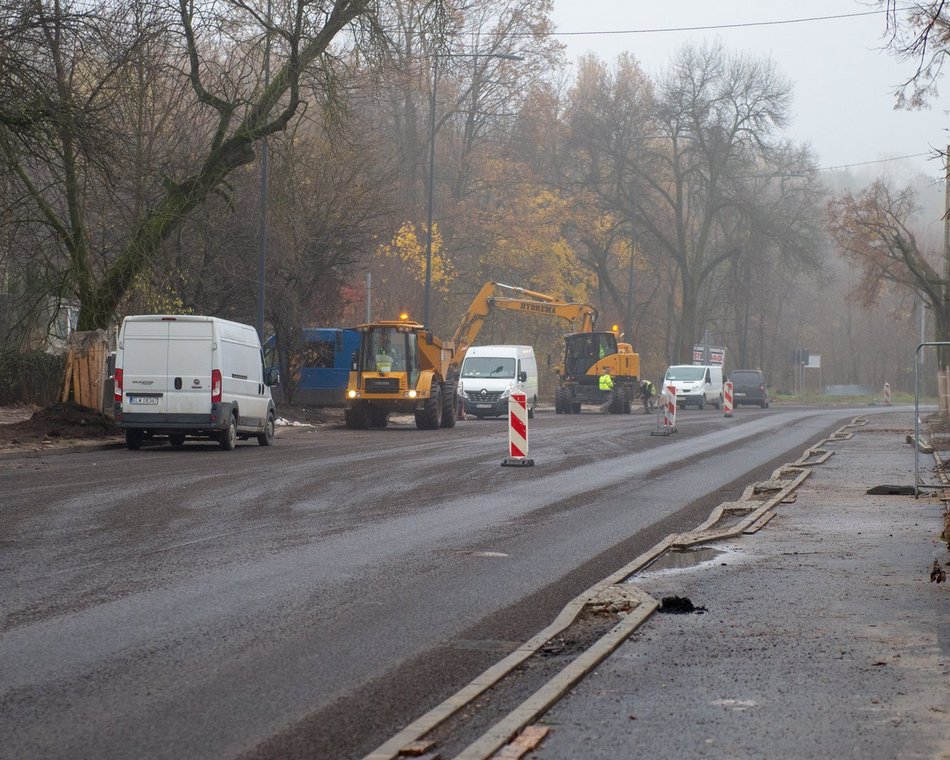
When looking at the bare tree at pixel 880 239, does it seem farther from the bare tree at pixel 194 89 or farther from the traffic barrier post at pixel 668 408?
the bare tree at pixel 194 89

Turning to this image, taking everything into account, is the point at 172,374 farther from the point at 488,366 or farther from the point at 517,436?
the point at 488,366

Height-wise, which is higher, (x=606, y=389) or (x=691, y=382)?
(x=691, y=382)

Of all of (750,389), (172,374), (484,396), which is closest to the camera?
(172,374)

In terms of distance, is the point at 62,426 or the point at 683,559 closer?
the point at 683,559

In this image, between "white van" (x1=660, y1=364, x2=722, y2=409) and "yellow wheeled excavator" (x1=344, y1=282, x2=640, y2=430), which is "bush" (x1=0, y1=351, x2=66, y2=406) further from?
"white van" (x1=660, y1=364, x2=722, y2=409)

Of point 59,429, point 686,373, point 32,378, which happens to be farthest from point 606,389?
point 59,429

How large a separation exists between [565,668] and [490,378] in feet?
132

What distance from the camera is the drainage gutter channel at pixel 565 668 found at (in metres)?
5.49

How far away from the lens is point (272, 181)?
114 ft

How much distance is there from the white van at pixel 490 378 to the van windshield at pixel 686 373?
639 inches

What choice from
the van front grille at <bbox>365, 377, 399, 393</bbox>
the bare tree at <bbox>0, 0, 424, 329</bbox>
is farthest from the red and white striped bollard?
the bare tree at <bbox>0, 0, 424, 329</bbox>

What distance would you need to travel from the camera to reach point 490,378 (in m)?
47.1

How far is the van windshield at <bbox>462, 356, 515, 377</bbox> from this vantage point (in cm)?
4722

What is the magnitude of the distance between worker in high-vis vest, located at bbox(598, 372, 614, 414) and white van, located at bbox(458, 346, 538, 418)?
602cm
